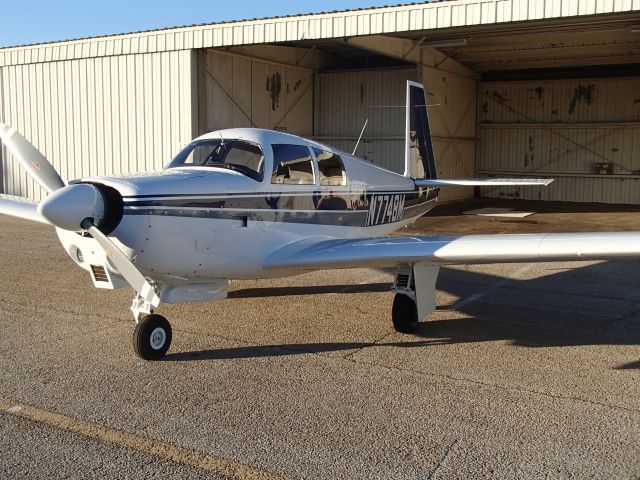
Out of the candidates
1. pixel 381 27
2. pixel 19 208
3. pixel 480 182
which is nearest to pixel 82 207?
pixel 19 208

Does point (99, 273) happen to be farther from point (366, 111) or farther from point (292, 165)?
point (366, 111)

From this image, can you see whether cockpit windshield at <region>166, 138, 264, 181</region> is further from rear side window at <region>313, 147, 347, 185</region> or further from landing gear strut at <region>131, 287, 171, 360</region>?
landing gear strut at <region>131, 287, 171, 360</region>

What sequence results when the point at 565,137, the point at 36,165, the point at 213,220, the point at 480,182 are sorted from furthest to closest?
1. the point at 565,137
2. the point at 480,182
3. the point at 36,165
4. the point at 213,220

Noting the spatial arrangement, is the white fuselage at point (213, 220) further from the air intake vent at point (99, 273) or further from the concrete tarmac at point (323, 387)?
the concrete tarmac at point (323, 387)

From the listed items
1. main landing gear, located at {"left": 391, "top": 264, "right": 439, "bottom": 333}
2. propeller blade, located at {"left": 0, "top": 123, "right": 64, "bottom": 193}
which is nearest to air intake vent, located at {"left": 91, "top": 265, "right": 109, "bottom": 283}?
propeller blade, located at {"left": 0, "top": 123, "right": 64, "bottom": 193}

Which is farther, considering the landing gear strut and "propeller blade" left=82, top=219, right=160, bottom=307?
the landing gear strut

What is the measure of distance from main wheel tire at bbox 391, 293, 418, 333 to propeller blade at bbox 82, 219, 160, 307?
241 cm

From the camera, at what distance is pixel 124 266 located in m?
5.46

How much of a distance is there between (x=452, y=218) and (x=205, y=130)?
6.95 metres

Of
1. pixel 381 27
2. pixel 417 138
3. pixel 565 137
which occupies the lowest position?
pixel 417 138

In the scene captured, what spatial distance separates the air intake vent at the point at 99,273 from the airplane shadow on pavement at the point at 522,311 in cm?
89

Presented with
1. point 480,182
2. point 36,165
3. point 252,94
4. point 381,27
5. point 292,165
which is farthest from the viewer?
point 252,94

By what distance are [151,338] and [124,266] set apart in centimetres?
72

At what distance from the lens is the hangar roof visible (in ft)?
40.9
